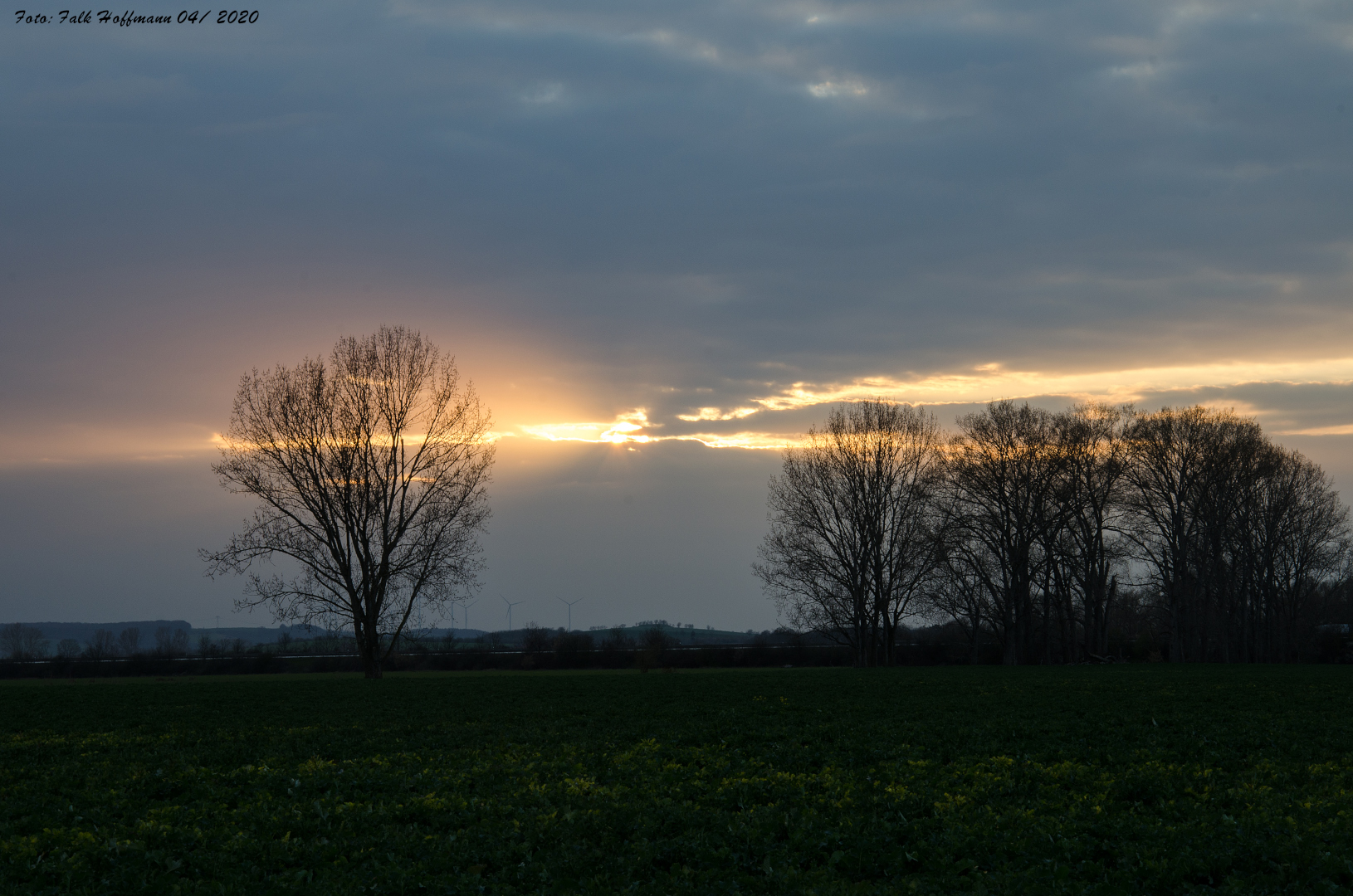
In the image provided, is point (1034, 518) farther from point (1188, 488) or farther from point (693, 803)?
point (693, 803)

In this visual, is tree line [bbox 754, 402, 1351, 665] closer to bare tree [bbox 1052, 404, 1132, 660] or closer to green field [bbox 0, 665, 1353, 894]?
bare tree [bbox 1052, 404, 1132, 660]

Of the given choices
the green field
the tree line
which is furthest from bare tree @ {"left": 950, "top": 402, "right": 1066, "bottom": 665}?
the green field

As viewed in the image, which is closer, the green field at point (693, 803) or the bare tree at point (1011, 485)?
the green field at point (693, 803)

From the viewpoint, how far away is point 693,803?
44.7 feet

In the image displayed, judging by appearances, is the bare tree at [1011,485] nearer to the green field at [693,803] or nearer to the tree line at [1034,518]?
the tree line at [1034,518]

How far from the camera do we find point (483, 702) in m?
33.6

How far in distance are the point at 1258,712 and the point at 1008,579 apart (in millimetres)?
55573

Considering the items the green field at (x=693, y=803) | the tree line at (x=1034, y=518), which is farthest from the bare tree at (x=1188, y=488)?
the green field at (x=693, y=803)

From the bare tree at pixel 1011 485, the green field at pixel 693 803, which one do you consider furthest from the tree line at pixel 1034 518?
the green field at pixel 693 803

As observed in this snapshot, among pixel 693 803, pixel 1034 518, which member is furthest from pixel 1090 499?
pixel 693 803

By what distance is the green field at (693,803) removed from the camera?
10195mm

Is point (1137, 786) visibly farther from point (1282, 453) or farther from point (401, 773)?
point (1282, 453)

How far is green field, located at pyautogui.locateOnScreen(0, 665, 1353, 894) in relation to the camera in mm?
10195

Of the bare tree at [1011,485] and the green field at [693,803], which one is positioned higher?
the bare tree at [1011,485]
